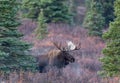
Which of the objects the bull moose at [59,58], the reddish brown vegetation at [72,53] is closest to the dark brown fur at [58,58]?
the bull moose at [59,58]

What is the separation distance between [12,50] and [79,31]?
15.2 meters

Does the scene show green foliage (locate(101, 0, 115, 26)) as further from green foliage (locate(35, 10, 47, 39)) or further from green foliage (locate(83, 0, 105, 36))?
green foliage (locate(35, 10, 47, 39))

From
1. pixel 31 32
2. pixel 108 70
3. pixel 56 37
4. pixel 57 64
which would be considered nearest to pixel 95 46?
pixel 56 37

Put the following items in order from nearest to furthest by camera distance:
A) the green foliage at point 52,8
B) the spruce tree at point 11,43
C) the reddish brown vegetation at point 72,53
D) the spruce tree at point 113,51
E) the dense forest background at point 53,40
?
the reddish brown vegetation at point 72,53 < the dense forest background at point 53,40 < the spruce tree at point 11,43 < the spruce tree at point 113,51 < the green foliage at point 52,8

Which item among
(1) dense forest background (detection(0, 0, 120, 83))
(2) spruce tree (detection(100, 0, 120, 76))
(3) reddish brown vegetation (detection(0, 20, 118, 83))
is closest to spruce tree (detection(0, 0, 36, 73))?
(1) dense forest background (detection(0, 0, 120, 83))

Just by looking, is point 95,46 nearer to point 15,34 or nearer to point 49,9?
point 49,9

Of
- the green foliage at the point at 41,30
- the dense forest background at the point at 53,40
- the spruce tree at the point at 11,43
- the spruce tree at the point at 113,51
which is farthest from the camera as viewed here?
the green foliage at the point at 41,30

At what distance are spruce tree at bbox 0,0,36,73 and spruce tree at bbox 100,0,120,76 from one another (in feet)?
8.67

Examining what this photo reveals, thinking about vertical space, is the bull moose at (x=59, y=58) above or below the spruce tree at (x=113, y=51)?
below

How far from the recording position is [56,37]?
25266 mm

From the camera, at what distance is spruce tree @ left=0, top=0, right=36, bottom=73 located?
1288 centimetres

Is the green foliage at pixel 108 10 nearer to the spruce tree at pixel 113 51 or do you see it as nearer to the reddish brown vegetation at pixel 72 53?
the reddish brown vegetation at pixel 72 53

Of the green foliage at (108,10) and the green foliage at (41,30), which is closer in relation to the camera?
the green foliage at (41,30)

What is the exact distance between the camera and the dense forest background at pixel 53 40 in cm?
1209
